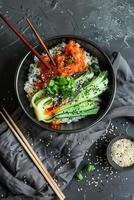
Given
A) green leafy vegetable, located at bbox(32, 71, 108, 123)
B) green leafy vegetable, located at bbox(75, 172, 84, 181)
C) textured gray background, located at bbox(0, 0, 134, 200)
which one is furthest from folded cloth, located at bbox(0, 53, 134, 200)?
textured gray background, located at bbox(0, 0, 134, 200)

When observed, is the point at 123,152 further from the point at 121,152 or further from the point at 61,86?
the point at 61,86

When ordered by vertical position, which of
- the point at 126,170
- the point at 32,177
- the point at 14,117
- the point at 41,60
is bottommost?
the point at 126,170

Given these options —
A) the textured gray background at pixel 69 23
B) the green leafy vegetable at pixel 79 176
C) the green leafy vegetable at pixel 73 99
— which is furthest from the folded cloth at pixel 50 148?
the textured gray background at pixel 69 23

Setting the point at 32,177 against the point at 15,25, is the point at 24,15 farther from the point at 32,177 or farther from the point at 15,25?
the point at 32,177

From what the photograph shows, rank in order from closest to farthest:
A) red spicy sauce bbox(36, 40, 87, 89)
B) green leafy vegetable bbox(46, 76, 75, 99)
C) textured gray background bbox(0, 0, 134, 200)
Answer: green leafy vegetable bbox(46, 76, 75, 99)
red spicy sauce bbox(36, 40, 87, 89)
textured gray background bbox(0, 0, 134, 200)

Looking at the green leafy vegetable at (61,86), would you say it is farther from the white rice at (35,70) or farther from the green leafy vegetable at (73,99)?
the white rice at (35,70)

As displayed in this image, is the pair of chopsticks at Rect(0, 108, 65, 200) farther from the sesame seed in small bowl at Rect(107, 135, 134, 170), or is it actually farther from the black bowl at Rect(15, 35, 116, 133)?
the sesame seed in small bowl at Rect(107, 135, 134, 170)

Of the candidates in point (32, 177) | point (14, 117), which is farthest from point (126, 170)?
point (14, 117)
